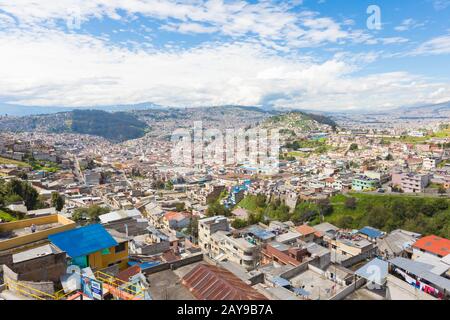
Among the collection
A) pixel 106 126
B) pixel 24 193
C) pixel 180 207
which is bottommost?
pixel 180 207

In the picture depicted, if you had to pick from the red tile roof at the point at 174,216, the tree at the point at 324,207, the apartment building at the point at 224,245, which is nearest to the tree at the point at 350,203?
the tree at the point at 324,207

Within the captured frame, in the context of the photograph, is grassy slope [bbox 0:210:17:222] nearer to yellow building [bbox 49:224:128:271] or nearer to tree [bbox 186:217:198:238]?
yellow building [bbox 49:224:128:271]

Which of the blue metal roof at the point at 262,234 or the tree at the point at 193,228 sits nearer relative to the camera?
the blue metal roof at the point at 262,234

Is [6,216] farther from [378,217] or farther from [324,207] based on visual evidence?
[378,217]

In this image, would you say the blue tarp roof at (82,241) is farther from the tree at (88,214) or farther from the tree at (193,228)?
the tree at (193,228)

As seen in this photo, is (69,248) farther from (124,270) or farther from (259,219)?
(259,219)

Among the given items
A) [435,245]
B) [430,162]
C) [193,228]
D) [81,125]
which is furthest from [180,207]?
[81,125]
